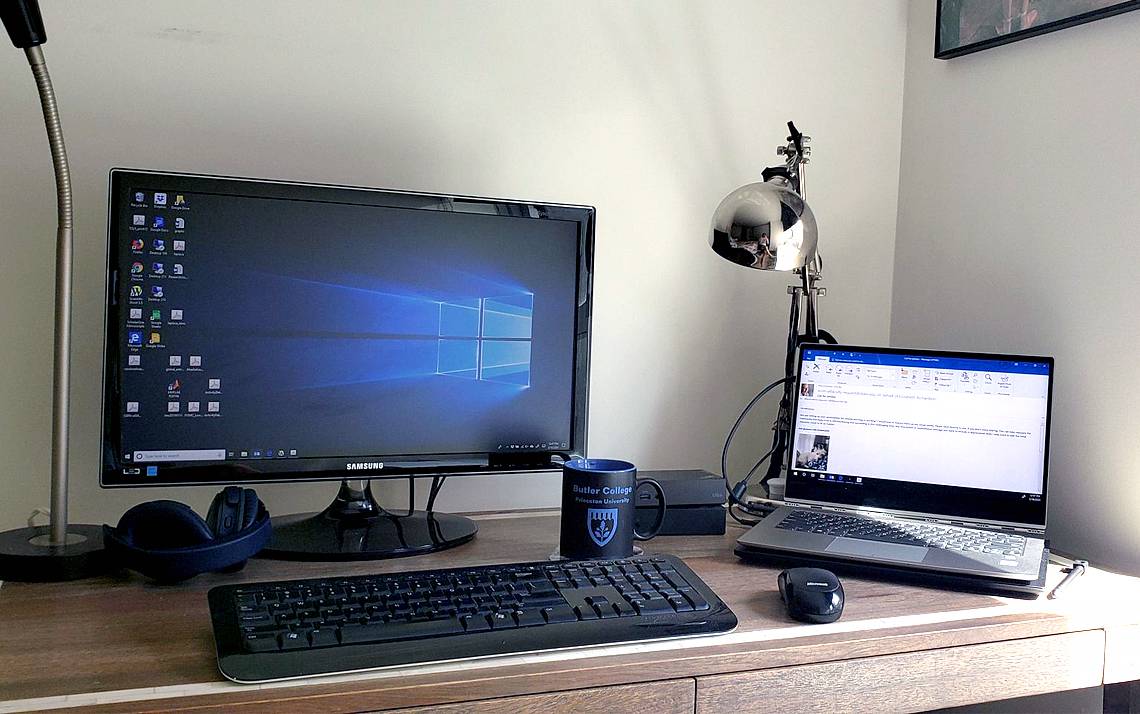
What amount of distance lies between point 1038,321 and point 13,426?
1.45 m

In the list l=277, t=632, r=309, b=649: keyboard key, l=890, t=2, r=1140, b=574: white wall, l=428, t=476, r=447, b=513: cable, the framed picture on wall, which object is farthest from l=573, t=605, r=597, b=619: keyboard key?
the framed picture on wall

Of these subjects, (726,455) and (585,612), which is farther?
(726,455)

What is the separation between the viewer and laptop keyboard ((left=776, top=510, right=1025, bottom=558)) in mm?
1188

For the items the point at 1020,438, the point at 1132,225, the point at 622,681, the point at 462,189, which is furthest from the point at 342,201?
the point at 1132,225

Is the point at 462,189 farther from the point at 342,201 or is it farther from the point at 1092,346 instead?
the point at 1092,346

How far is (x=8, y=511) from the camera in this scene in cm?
127

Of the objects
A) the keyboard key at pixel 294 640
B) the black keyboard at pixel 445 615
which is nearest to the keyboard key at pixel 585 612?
the black keyboard at pixel 445 615

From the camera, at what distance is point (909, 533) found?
48.8 inches

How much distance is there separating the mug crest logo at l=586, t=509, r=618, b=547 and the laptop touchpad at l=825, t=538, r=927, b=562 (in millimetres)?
270

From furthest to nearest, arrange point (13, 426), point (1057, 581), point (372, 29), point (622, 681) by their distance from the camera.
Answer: point (372, 29) → point (13, 426) → point (1057, 581) → point (622, 681)

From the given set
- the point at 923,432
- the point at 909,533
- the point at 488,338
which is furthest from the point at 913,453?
the point at 488,338


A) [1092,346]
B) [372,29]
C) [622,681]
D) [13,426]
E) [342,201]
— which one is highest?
[372,29]

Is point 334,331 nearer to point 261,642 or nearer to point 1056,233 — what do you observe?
point 261,642

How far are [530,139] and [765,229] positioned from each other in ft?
1.31
